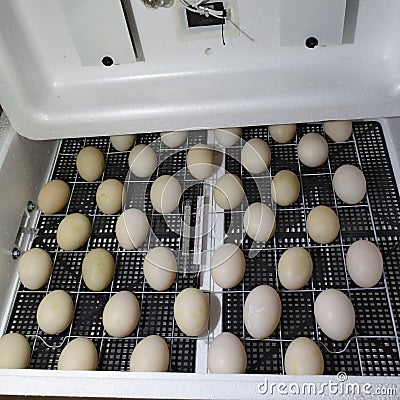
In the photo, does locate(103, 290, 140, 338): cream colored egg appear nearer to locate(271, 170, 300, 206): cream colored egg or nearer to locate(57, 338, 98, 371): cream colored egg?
locate(57, 338, 98, 371): cream colored egg

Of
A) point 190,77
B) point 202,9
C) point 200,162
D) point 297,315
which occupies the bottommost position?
point 297,315

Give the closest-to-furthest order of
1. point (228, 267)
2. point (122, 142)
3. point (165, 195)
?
1. point (228, 267)
2. point (165, 195)
3. point (122, 142)

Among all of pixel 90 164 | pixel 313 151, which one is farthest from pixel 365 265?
pixel 90 164

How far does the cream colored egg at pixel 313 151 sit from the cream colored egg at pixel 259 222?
16 cm

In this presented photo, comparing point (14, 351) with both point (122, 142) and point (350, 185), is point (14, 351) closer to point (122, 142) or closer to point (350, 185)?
point (122, 142)

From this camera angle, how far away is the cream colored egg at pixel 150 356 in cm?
88

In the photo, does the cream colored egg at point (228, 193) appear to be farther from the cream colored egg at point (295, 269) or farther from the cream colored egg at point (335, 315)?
the cream colored egg at point (335, 315)

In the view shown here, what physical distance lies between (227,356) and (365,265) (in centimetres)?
31

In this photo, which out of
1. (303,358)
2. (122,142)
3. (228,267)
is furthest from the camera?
(122,142)

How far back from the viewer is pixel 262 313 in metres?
0.91

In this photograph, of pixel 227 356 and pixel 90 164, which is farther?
pixel 90 164

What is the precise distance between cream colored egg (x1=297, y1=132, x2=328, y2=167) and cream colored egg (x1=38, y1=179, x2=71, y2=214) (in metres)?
0.53

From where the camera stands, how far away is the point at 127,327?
3.07 feet

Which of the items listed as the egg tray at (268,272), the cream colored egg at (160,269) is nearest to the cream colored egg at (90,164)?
the egg tray at (268,272)
